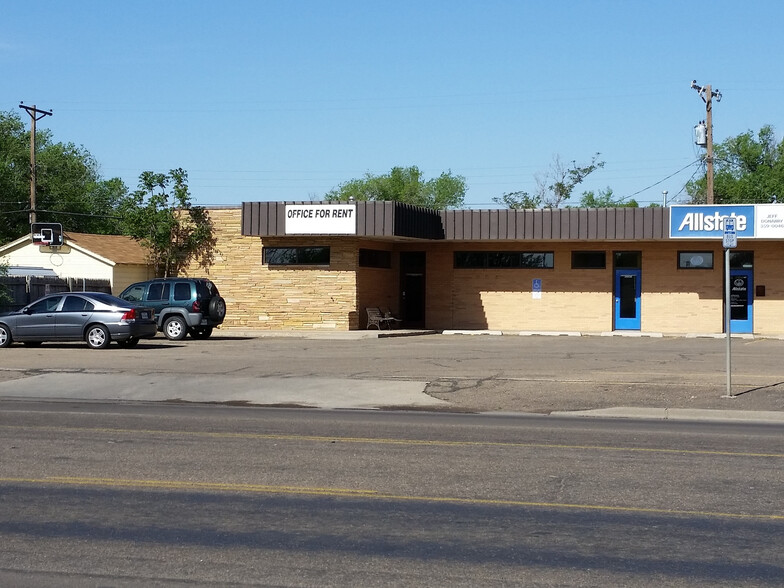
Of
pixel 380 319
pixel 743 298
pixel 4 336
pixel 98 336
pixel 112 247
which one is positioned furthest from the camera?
pixel 112 247

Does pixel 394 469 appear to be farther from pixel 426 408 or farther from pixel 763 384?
pixel 763 384

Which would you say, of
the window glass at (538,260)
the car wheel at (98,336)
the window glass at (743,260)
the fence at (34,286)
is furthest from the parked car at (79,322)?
the window glass at (743,260)

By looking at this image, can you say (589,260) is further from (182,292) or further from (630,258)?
(182,292)

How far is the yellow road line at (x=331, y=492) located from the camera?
8.46 meters

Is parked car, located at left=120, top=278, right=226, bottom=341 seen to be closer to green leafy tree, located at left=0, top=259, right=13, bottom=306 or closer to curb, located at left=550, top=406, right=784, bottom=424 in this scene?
green leafy tree, located at left=0, top=259, right=13, bottom=306

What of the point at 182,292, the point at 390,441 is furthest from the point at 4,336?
the point at 390,441

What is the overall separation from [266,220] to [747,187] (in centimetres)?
5711

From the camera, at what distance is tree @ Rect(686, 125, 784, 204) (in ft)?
268

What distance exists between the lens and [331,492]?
364 inches

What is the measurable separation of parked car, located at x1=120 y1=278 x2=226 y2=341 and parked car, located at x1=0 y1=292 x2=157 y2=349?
135 inches

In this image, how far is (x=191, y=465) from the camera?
1068 cm

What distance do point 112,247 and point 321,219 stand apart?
10429 millimetres

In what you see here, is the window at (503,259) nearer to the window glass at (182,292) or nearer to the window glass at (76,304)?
the window glass at (182,292)

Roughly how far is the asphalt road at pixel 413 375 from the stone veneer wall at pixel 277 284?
258 inches
